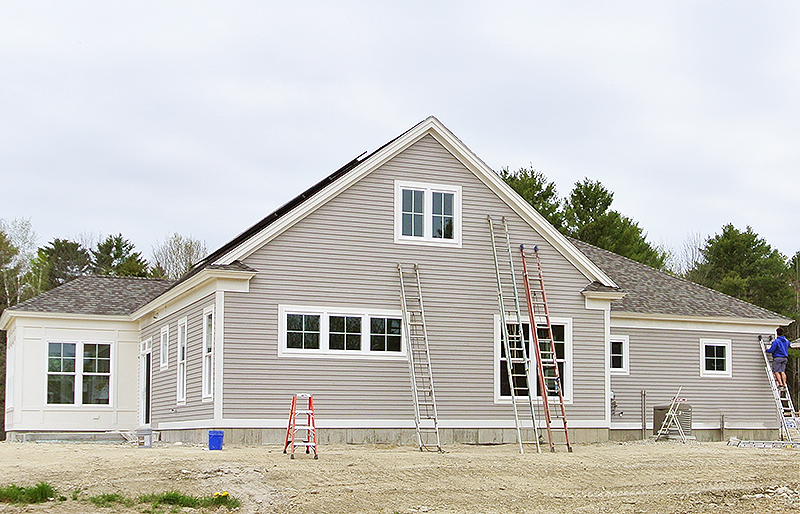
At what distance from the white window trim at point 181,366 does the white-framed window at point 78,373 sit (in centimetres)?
617

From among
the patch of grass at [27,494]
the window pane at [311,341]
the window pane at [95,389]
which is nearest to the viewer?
the patch of grass at [27,494]

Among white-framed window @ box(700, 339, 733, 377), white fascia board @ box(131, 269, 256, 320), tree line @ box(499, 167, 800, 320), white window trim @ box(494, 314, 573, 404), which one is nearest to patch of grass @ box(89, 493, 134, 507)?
white fascia board @ box(131, 269, 256, 320)

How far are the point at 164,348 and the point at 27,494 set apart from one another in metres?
12.2

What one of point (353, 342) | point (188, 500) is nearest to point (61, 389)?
point (353, 342)

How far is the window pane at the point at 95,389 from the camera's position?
2825cm

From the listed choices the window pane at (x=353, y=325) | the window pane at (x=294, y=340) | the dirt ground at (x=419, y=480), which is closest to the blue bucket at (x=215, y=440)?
the dirt ground at (x=419, y=480)

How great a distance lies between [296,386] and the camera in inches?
800

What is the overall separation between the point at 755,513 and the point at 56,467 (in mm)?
10163

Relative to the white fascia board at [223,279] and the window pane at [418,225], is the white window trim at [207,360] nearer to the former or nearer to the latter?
the white fascia board at [223,279]

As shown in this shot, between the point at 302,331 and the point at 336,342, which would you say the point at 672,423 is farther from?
the point at 302,331

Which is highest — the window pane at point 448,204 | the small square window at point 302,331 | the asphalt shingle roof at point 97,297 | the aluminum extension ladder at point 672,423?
the window pane at point 448,204

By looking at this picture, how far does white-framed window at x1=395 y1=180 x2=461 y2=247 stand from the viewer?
21828 mm

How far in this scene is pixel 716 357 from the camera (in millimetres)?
27812

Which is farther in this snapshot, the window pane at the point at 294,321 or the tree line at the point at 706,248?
the tree line at the point at 706,248
